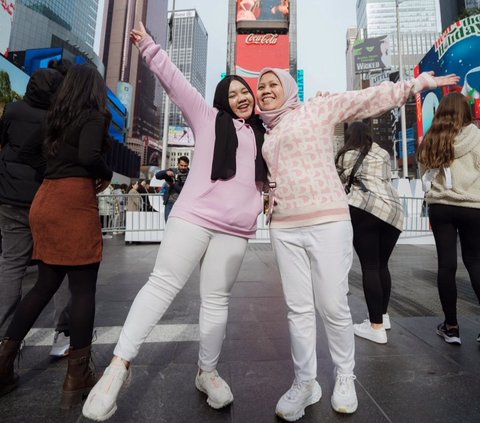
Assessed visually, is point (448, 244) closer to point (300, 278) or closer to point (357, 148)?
point (357, 148)

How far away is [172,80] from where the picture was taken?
64.9 inches

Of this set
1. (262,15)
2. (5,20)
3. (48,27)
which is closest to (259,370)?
(5,20)

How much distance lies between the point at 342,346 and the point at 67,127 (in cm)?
191

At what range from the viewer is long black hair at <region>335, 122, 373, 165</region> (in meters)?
2.71

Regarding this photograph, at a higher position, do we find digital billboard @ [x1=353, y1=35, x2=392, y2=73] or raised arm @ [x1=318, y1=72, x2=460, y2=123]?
digital billboard @ [x1=353, y1=35, x2=392, y2=73]

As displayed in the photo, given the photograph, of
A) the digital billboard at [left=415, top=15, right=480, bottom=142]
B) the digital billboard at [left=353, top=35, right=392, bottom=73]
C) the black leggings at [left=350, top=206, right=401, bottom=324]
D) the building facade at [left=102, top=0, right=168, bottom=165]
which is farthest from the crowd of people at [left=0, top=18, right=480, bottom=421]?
the building facade at [left=102, top=0, right=168, bottom=165]

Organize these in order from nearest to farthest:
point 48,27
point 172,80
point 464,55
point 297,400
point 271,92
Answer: point 297,400 < point 172,80 < point 271,92 < point 464,55 < point 48,27

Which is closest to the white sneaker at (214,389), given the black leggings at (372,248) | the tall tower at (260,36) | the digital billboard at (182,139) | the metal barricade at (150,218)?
the black leggings at (372,248)

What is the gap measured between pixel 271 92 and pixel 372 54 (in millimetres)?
88715

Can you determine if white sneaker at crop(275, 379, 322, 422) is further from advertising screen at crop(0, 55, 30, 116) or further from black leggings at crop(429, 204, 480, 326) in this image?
advertising screen at crop(0, 55, 30, 116)

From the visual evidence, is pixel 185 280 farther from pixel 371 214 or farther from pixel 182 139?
pixel 182 139

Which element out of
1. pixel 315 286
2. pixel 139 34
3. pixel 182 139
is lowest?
pixel 315 286

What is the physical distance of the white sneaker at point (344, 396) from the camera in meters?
1.58

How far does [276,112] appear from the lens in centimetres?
184
